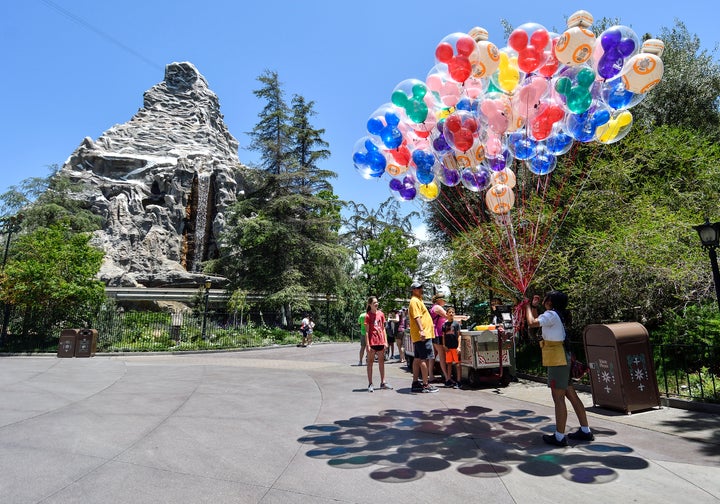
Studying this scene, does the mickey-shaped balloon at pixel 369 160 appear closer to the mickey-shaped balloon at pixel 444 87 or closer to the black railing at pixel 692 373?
the mickey-shaped balloon at pixel 444 87

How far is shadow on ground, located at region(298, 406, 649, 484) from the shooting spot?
422 centimetres

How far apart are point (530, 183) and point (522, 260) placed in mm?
6937

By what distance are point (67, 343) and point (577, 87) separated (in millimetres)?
19775

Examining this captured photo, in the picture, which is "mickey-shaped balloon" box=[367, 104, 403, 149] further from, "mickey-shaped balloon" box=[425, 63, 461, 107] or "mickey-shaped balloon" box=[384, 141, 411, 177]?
"mickey-shaped balloon" box=[425, 63, 461, 107]

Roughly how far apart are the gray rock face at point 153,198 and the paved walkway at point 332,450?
3341 centimetres

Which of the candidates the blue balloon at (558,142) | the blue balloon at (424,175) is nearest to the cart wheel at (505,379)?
the blue balloon at (424,175)

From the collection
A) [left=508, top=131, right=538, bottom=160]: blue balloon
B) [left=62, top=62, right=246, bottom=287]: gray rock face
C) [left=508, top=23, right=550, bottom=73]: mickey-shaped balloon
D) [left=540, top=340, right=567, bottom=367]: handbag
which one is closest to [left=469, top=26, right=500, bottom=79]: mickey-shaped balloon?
[left=508, top=23, right=550, bottom=73]: mickey-shaped balloon

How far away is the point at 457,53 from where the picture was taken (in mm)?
6984

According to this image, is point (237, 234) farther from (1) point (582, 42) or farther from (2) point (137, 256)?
(1) point (582, 42)

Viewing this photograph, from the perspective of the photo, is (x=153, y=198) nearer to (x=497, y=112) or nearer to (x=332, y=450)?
(x=497, y=112)

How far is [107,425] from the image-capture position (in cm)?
582

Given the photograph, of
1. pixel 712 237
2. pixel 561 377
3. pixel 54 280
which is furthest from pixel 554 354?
pixel 54 280

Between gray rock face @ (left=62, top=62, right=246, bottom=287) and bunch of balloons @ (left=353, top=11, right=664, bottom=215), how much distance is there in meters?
34.0

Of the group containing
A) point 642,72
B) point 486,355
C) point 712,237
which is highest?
point 642,72
